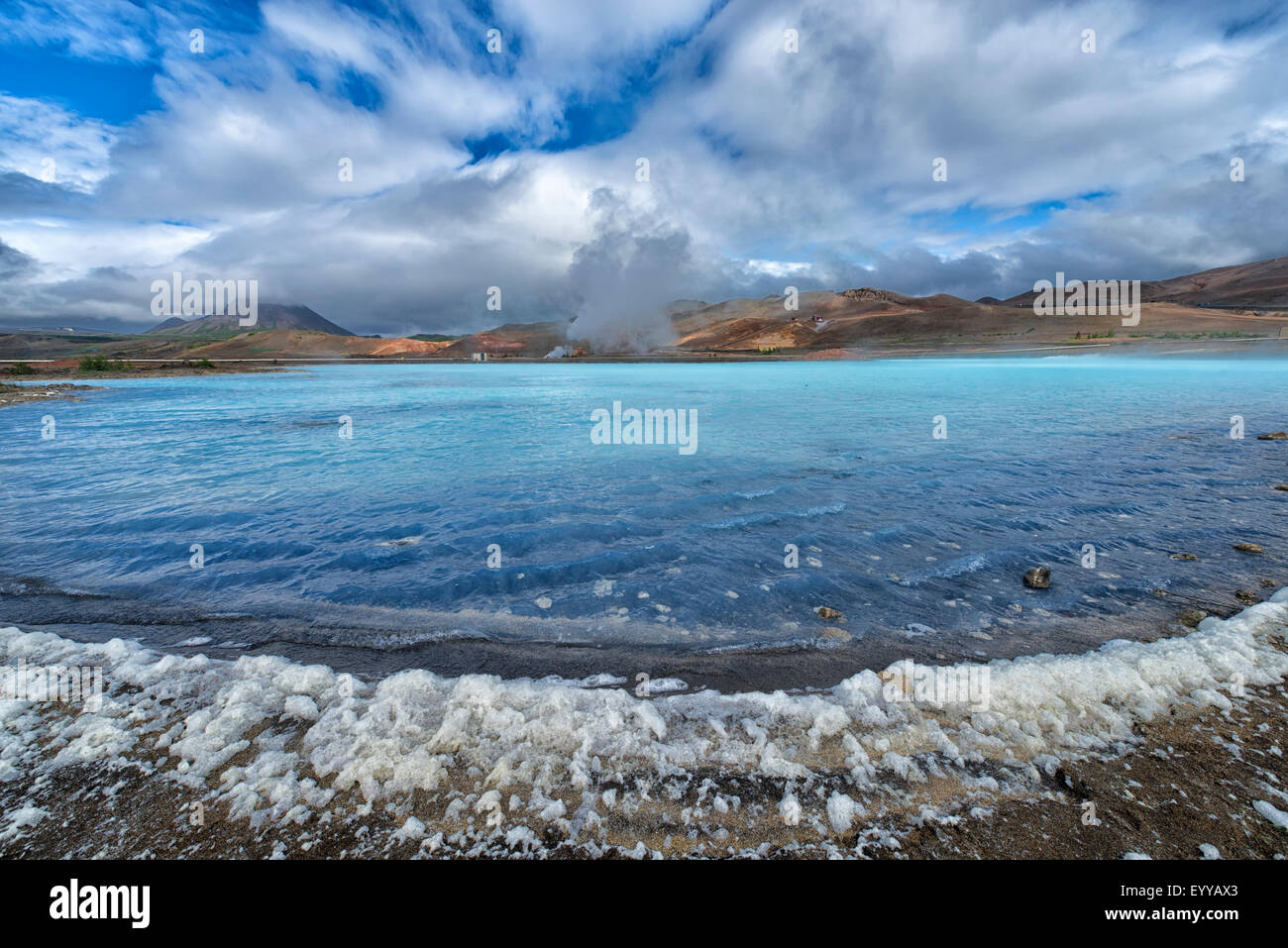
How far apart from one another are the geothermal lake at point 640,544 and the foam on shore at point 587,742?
543 millimetres

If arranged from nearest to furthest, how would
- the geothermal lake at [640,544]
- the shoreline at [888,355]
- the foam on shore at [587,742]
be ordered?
the foam on shore at [587,742], the geothermal lake at [640,544], the shoreline at [888,355]

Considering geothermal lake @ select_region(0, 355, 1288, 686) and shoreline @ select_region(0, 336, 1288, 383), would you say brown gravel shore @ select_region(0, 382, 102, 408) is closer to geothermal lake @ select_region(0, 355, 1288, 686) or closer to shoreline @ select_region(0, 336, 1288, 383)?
shoreline @ select_region(0, 336, 1288, 383)

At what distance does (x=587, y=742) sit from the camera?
3.33 m

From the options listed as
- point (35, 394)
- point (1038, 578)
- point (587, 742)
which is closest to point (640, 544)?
point (587, 742)

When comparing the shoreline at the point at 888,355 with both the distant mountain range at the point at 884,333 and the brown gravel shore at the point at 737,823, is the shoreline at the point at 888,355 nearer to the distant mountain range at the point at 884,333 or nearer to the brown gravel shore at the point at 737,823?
the distant mountain range at the point at 884,333

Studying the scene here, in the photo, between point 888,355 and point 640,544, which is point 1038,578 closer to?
point 640,544

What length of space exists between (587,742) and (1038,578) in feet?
17.3

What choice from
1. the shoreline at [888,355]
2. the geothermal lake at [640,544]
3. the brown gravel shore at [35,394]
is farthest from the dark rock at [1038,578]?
the shoreline at [888,355]

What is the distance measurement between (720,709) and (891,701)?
1181mm

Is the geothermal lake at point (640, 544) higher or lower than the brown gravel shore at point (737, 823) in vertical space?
higher

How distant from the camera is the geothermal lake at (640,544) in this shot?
4.93 m

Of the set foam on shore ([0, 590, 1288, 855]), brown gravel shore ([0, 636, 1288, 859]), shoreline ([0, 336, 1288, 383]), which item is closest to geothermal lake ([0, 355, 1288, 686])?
foam on shore ([0, 590, 1288, 855])

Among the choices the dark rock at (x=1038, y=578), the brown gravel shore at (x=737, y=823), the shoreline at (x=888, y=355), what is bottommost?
the brown gravel shore at (x=737, y=823)
